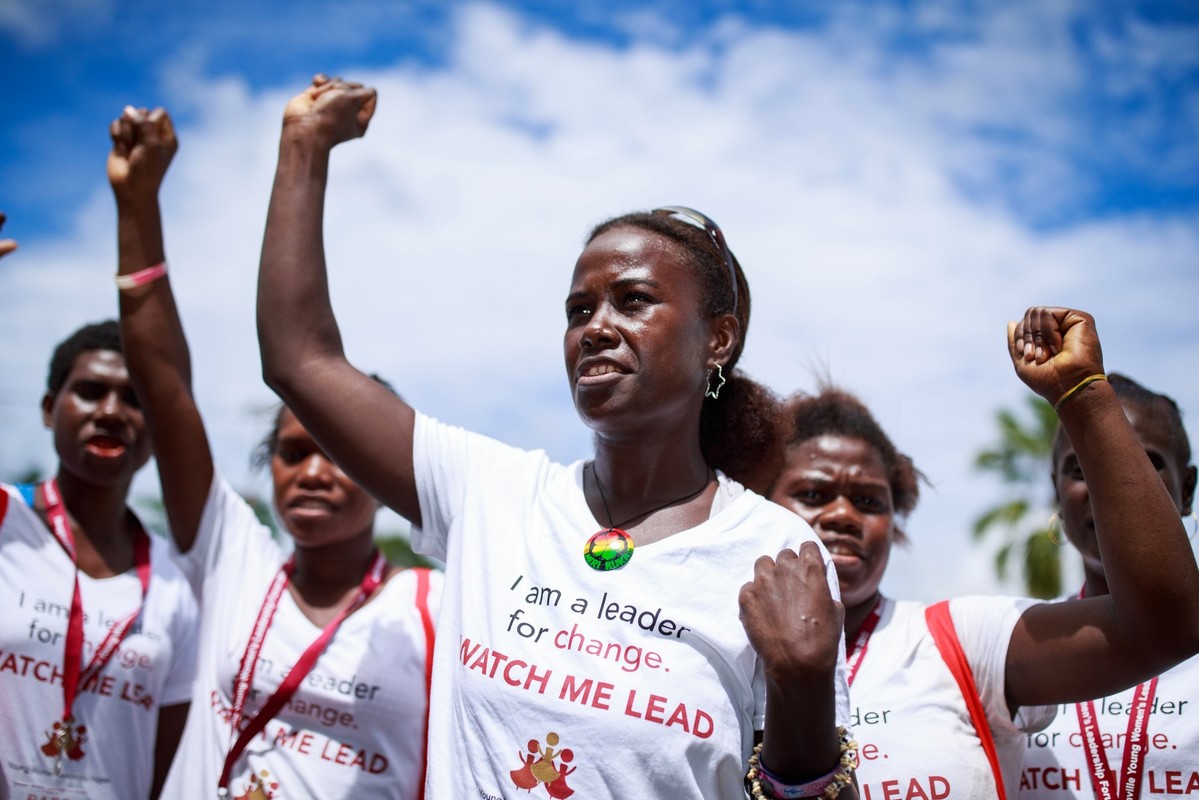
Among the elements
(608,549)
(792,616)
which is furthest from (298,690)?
(792,616)

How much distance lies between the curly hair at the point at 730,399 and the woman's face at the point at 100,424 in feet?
7.83

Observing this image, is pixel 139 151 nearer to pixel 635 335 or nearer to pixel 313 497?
pixel 313 497

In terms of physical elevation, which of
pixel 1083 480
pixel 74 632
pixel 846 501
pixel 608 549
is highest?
pixel 1083 480

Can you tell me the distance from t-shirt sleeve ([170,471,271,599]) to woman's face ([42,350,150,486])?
580 mm

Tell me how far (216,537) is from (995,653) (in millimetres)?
2842

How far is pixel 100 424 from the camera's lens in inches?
165

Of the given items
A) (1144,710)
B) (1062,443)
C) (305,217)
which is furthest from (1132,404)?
(305,217)

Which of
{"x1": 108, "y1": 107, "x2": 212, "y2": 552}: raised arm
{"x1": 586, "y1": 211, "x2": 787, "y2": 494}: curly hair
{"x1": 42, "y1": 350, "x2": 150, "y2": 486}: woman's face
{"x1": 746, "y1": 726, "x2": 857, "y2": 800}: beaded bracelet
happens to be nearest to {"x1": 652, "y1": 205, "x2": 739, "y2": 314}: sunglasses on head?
{"x1": 586, "y1": 211, "x2": 787, "y2": 494}: curly hair

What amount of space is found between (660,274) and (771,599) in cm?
99

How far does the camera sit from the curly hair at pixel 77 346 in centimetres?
441

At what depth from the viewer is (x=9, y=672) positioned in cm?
354

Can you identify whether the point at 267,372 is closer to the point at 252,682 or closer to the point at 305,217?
the point at 305,217

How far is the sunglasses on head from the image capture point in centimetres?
297

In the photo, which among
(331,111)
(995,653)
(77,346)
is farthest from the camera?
(77,346)
